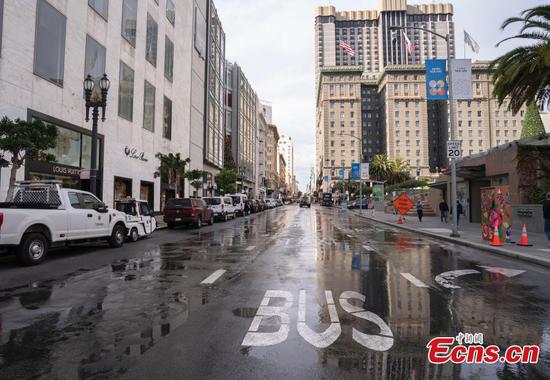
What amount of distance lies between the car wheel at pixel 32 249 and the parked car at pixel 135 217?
479 cm

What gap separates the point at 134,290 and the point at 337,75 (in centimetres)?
13650

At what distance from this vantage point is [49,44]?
65.3 ft

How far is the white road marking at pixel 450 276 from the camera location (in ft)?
24.2

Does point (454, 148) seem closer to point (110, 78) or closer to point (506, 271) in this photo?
point (506, 271)

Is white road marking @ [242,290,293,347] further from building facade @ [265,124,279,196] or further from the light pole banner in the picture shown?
building facade @ [265,124,279,196]

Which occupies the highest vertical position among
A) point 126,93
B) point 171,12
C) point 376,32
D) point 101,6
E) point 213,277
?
point 376,32

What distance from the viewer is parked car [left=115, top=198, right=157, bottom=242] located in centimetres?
1545

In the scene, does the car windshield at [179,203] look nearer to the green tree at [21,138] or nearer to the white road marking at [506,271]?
the green tree at [21,138]

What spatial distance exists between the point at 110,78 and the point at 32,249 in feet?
64.2

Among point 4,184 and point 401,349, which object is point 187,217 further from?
point 401,349

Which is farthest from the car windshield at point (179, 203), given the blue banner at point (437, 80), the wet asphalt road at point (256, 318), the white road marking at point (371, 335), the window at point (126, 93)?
the white road marking at point (371, 335)

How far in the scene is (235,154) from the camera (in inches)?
3007

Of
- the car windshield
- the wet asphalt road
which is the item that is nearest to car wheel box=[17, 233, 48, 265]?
the wet asphalt road

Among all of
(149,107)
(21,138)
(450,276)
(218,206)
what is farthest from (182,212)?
(450,276)
